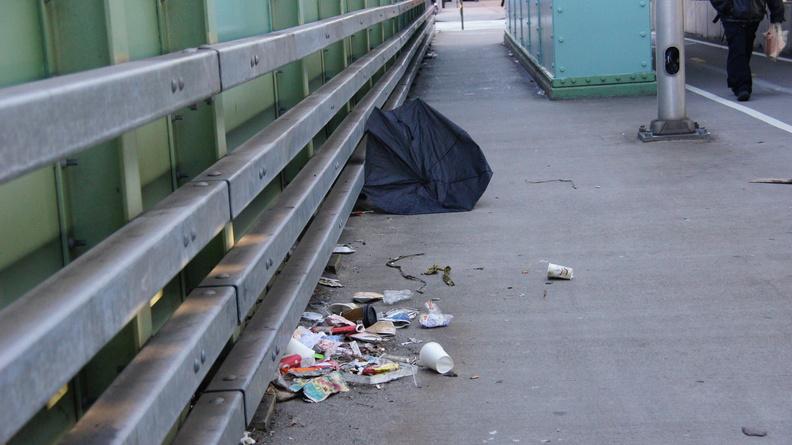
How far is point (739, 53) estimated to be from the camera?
37.7 ft

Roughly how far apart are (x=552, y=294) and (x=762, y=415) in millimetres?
1680

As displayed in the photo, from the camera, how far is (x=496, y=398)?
3.63 metres

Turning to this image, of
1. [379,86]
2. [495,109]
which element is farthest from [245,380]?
[495,109]

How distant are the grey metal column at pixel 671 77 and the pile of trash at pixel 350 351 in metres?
5.29

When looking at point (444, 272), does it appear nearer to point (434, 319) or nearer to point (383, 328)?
point (434, 319)

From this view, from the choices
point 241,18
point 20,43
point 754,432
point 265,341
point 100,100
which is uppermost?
Result: point 241,18

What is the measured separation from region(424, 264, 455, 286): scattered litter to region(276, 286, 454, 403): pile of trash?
0.43 m

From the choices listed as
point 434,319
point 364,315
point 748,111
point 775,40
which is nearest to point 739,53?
point 775,40

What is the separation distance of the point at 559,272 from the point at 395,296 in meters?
0.92

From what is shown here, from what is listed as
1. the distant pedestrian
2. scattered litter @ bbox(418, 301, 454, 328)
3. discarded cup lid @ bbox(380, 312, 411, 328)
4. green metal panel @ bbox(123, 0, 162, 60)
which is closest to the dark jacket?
the distant pedestrian

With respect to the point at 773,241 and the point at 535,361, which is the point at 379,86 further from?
the point at 535,361

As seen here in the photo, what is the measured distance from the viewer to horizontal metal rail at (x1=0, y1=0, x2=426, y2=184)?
147 centimetres

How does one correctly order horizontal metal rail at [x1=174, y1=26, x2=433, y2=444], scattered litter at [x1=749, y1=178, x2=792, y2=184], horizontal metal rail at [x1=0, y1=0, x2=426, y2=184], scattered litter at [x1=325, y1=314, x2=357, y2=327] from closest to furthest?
horizontal metal rail at [x1=0, y1=0, x2=426, y2=184]
horizontal metal rail at [x1=174, y1=26, x2=433, y2=444]
scattered litter at [x1=325, y1=314, x2=357, y2=327]
scattered litter at [x1=749, y1=178, x2=792, y2=184]

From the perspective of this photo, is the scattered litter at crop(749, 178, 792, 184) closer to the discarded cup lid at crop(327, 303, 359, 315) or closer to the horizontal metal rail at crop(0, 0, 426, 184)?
the discarded cup lid at crop(327, 303, 359, 315)
